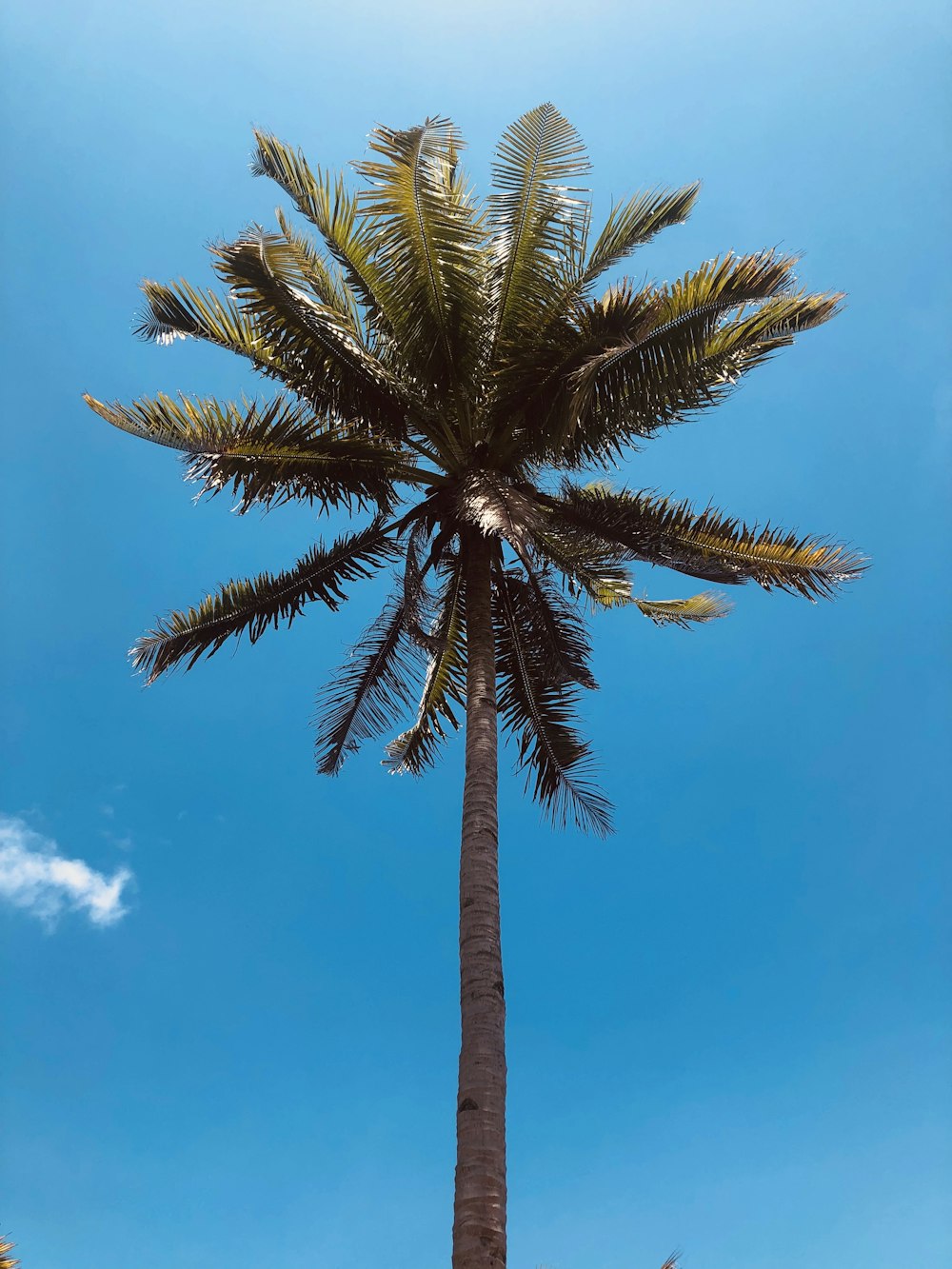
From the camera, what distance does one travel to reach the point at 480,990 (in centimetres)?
801

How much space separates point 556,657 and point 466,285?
172 inches

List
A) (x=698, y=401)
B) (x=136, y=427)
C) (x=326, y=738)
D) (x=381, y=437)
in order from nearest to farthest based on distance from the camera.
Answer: (x=136, y=427) < (x=698, y=401) < (x=381, y=437) < (x=326, y=738)

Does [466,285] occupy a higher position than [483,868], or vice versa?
[466,285]

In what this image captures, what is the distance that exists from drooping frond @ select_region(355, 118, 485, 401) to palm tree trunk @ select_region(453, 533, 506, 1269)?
2517mm

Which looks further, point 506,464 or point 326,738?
point 326,738

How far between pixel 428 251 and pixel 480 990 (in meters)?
7.11

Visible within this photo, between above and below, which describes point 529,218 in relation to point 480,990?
above

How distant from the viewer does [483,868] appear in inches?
347

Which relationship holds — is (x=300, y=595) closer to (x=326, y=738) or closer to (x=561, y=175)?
(x=326, y=738)

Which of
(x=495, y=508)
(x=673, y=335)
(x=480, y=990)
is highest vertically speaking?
(x=673, y=335)

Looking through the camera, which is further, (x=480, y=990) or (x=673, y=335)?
(x=673, y=335)

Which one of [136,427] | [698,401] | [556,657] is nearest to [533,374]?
[698,401]

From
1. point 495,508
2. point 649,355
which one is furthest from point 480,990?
point 649,355

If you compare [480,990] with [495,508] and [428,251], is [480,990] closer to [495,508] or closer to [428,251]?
[495,508]
